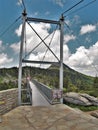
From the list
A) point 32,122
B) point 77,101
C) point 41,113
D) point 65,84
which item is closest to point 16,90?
point 41,113

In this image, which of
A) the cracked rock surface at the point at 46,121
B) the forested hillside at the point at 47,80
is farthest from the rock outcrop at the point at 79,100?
the cracked rock surface at the point at 46,121

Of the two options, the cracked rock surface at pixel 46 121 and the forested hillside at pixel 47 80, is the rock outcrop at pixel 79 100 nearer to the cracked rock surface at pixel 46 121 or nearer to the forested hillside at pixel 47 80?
the forested hillside at pixel 47 80

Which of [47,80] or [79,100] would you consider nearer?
[79,100]

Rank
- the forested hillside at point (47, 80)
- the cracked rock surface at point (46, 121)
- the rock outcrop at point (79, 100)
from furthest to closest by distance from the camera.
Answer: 1. the forested hillside at point (47, 80)
2. the rock outcrop at point (79, 100)
3. the cracked rock surface at point (46, 121)

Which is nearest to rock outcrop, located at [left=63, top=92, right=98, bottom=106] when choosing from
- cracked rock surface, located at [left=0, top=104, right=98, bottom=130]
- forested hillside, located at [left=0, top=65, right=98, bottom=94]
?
forested hillside, located at [left=0, top=65, right=98, bottom=94]

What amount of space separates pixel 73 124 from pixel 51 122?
0.82 meters

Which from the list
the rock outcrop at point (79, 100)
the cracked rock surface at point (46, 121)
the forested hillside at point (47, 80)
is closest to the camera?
the cracked rock surface at point (46, 121)

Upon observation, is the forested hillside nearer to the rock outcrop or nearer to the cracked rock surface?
the rock outcrop

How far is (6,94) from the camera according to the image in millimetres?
9383

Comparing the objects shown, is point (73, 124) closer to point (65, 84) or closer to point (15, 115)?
point (15, 115)

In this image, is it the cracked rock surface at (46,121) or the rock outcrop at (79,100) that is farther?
the rock outcrop at (79,100)

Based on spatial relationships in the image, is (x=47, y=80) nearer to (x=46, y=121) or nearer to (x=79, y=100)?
(x=79, y=100)

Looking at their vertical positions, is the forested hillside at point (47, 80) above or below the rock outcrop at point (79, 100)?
above

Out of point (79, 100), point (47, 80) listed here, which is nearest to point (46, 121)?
point (79, 100)
